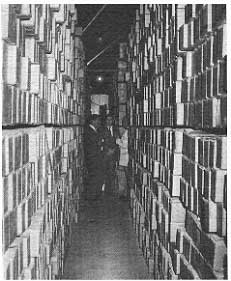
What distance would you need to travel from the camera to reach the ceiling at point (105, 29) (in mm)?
10642

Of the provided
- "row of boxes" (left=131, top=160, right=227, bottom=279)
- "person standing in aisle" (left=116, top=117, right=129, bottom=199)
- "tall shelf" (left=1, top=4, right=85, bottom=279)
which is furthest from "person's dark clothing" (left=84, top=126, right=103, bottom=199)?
"tall shelf" (left=1, top=4, right=85, bottom=279)

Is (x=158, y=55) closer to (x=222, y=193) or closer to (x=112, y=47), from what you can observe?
(x=222, y=193)

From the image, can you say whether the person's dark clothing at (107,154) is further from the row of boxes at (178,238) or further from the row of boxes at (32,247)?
the row of boxes at (32,247)

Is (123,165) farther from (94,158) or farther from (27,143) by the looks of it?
(27,143)

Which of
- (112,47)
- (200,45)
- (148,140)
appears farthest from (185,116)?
(112,47)

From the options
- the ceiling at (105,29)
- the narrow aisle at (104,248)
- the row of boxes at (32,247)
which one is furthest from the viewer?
the ceiling at (105,29)

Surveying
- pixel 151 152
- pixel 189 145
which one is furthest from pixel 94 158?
pixel 189 145

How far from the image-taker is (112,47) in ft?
50.0

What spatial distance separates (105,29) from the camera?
1264 centimetres

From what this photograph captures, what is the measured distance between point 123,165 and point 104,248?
163 inches

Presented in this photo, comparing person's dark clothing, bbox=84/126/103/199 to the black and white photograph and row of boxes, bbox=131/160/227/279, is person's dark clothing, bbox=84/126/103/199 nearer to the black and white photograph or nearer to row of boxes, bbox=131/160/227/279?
the black and white photograph

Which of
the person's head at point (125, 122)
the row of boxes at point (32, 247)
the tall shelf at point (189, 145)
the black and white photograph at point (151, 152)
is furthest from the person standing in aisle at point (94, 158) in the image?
the row of boxes at point (32, 247)

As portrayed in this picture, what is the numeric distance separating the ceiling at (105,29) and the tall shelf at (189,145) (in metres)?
5.01

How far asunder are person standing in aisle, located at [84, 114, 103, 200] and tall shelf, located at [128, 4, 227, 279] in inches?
214
